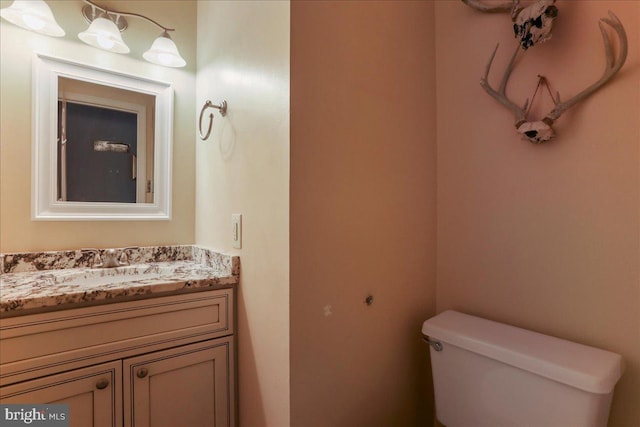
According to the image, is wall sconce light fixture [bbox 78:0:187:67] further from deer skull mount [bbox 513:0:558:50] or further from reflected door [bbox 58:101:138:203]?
deer skull mount [bbox 513:0:558:50]

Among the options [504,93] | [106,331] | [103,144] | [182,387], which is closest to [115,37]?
[103,144]

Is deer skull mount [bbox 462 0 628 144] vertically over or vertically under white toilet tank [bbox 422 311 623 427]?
over

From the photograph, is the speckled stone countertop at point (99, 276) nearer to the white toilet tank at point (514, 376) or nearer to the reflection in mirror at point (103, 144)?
the reflection in mirror at point (103, 144)

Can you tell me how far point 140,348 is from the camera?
0.99 m

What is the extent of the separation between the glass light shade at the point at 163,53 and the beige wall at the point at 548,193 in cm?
121

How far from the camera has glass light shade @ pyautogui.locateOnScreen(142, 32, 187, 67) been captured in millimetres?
1392

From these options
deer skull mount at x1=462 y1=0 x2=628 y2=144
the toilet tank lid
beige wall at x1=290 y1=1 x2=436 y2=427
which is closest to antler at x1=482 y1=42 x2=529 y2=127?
deer skull mount at x1=462 y1=0 x2=628 y2=144

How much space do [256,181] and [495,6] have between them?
3.56 feet

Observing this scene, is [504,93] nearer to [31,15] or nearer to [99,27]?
[99,27]

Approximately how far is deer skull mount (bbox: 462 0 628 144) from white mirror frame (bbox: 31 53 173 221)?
1.46m

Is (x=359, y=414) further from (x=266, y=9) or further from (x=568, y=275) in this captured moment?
(x=266, y=9)

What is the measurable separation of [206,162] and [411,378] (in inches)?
52.1

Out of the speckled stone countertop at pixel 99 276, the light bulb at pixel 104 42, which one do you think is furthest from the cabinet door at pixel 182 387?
the light bulb at pixel 104 42

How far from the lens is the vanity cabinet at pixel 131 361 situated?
2.76 ft
